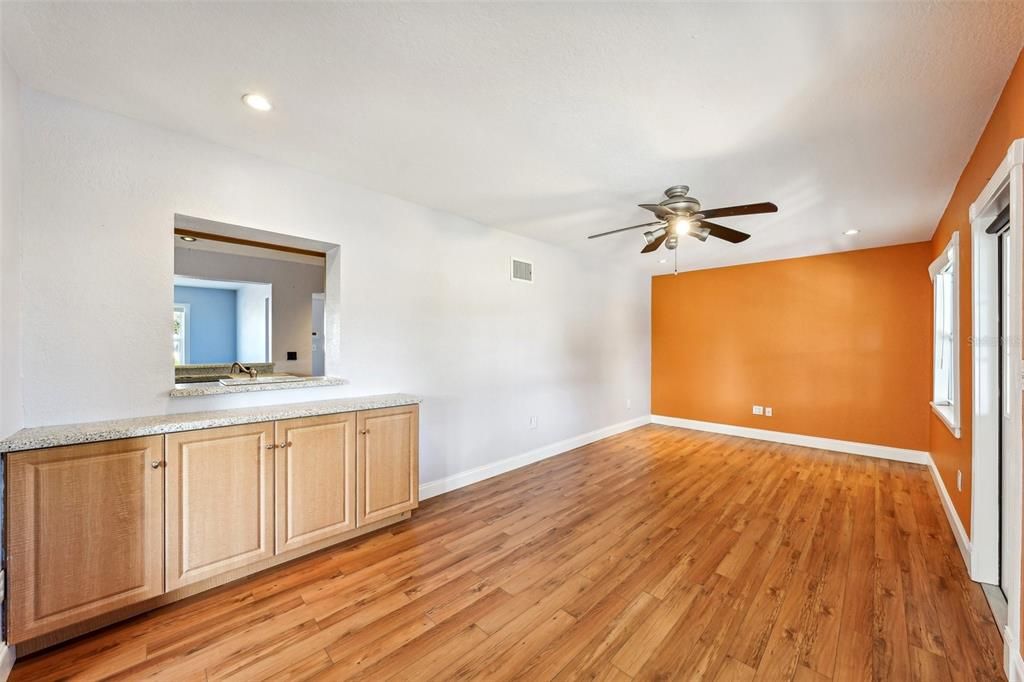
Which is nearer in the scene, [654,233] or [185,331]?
[654,233]

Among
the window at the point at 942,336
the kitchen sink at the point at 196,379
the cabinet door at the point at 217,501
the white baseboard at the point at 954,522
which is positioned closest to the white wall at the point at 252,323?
the kitchen sink at the point at 196,379

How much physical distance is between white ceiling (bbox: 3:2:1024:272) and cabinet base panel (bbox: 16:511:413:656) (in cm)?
248

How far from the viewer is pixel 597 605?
2.07 metres

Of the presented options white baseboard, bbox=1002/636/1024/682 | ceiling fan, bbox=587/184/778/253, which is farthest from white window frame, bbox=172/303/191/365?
white baseboard, bbox=1002/636/1024/682

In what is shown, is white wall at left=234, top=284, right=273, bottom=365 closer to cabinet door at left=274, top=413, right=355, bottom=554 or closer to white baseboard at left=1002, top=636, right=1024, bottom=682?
cabinet door at left=274, top=413, right=355, bottom=554

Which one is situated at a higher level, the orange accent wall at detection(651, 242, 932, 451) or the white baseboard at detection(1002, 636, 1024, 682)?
the orange accent wall at detection(651, 242, 932, 451)

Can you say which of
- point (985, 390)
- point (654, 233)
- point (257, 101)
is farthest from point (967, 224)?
point (257, 101)

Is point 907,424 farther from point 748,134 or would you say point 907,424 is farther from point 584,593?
point 584,593

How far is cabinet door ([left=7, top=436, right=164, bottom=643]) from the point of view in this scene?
1.64 metres

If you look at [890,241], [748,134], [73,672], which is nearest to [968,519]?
[748,134]

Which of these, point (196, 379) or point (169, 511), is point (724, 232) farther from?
point (196, 379)

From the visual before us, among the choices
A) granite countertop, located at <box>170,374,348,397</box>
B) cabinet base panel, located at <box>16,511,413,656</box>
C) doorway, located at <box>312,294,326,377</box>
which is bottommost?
cabinet base panel, located at <box>16,511,413,656</box>

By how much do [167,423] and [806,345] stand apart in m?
6.44

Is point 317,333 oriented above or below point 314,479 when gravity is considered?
above
